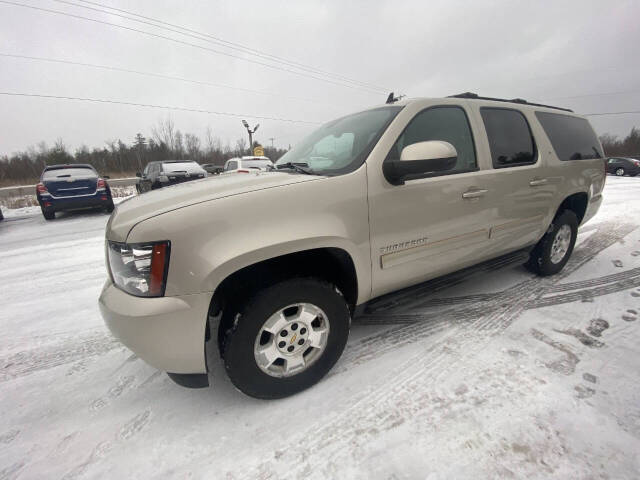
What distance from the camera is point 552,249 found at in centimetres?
325

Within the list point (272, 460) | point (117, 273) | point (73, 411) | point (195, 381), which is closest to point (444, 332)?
point (272, 460)

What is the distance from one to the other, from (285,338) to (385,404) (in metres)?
0.71

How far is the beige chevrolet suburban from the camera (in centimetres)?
142

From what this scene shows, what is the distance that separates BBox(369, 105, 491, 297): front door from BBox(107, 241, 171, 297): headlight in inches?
46.0

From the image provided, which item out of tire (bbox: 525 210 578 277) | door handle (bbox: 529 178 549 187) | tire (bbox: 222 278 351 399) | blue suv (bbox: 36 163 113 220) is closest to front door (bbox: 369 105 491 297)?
tire (bbox: 222 278 351 399)

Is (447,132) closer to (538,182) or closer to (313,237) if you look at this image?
(538,182)

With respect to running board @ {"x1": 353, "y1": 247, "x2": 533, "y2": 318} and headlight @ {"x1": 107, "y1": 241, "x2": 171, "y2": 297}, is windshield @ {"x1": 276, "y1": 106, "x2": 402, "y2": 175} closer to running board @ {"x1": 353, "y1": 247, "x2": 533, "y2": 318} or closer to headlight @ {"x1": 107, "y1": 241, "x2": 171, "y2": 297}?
headlight @ {"x1": 107, "y1": 241, "x2": 171, "y2": 297}

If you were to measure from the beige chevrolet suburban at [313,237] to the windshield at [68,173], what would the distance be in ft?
25.9

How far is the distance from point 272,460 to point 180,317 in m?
0.84

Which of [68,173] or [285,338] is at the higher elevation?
[68,173]

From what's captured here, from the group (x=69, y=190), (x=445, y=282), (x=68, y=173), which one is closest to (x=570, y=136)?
(x=445, y=282)

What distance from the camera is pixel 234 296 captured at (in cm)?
166

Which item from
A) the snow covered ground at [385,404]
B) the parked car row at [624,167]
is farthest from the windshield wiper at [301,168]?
the parked car row at [624,167]

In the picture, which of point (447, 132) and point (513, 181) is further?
point (513, 181)
